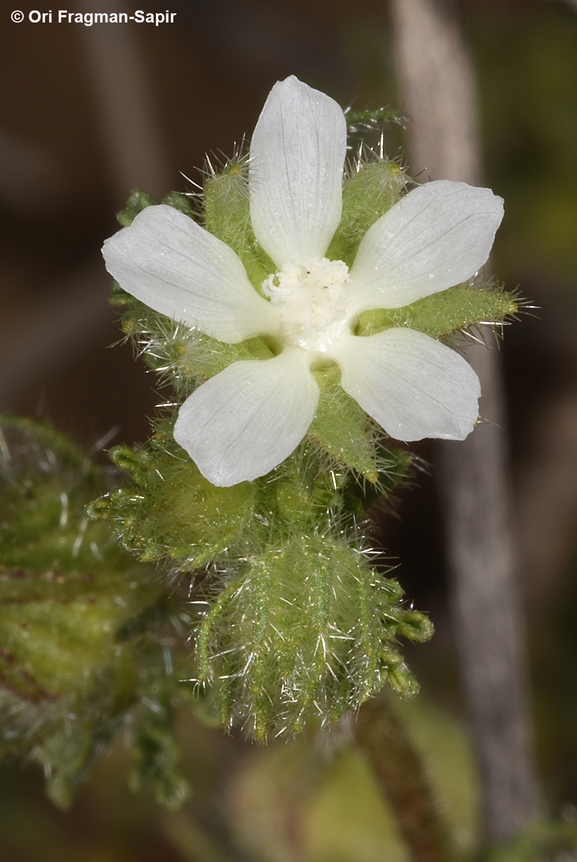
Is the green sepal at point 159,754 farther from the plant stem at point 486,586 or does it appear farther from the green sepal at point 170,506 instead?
the plant stem at point 486,586

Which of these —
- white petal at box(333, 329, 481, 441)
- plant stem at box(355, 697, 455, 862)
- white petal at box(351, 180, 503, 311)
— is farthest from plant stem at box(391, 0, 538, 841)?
white petal at box(333, 329, 481, 441)

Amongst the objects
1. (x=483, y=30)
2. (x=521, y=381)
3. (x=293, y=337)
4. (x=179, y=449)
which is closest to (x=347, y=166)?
(x=293, y=337)

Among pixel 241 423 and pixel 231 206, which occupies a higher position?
pixel 231 206

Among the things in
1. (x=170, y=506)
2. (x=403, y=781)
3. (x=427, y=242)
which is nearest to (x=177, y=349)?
(x=170, y=506)

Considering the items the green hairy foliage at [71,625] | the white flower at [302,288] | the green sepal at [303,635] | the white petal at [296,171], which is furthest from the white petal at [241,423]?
the green hairy foliage at [71,625]

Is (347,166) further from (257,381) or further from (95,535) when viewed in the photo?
(95,535)

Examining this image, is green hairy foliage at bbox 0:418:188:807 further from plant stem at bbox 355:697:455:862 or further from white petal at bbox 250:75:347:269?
white petal at bbox 250:75:347:269

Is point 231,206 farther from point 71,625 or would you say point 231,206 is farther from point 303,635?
point 71,625
